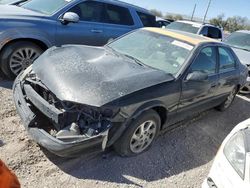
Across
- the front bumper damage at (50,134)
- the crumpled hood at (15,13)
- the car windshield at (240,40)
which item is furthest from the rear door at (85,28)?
the car windshield at (240,40)

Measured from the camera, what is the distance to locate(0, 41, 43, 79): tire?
4.92 metres

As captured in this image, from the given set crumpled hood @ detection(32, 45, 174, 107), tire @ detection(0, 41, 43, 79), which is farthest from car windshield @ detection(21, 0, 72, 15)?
crumpled hood @ detection(32, 45, 174, 107)

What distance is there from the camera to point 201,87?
4.13 m

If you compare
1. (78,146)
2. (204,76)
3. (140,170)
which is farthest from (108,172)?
→ (204,76)

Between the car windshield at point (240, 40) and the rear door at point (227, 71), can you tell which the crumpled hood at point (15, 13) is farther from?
the car windshield at point (240, 40)

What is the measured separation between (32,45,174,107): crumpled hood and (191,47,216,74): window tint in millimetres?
620

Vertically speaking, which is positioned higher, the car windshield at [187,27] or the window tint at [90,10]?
the window tint at [90,10]

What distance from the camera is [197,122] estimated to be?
5.02 meters

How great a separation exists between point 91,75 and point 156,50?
132cm

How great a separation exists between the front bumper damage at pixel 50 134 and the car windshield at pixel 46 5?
9.09 feet

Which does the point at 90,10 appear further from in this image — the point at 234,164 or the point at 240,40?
the point at 240,40

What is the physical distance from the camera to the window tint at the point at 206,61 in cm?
401

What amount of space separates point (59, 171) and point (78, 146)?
544 mm

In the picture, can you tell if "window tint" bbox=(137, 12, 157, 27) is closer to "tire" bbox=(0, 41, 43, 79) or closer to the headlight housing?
"tire" bbox=(0, 41, 43, 79)
